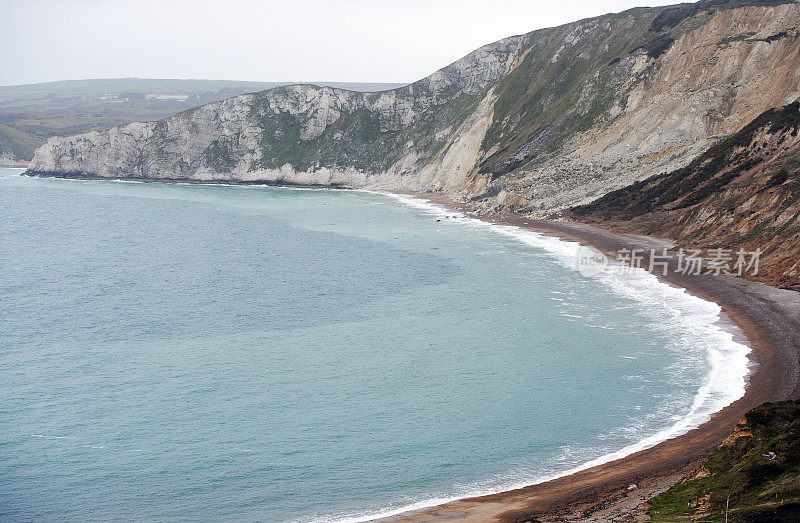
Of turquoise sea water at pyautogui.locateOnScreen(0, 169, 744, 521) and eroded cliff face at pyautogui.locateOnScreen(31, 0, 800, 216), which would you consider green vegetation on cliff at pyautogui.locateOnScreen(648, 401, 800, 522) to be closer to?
turquoise sea water at pyautogui.locateOnScreen(0, 169, 744, 521)

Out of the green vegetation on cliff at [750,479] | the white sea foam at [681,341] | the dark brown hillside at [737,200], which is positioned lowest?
the white sea foam at [681,341]

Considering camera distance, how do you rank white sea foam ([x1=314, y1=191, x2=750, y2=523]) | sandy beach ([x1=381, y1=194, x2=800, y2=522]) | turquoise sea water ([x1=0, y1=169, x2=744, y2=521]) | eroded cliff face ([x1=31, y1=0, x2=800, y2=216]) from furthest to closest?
1. eroded cliff face ([x1=31, y1=0, x2=800, y2=216])
2. turquoise sea water ([x1=0, y1=169, x2=744, y2=521])
3. white sea foam ([x1=314, y1=191, x2=750, y2=523])
4. sandy beach ([x1=381, y1=194, x2=800, y2=522])

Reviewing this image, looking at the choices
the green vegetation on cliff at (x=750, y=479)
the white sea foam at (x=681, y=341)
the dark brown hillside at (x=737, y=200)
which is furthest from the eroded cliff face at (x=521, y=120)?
the green vegetation on cliff at (x=750, y=479)

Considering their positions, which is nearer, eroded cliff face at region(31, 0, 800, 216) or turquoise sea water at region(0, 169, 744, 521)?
turquoise sea water at region(0, 169, 744, 521)

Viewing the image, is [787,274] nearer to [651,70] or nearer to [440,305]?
[440,305]

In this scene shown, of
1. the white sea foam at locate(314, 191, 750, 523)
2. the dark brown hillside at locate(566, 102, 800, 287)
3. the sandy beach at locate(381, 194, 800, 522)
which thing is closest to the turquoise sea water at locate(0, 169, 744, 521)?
the white sea foam at locate(314, 191, 750, 523)

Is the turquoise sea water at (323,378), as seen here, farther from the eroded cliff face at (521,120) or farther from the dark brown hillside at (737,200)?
the eroded cliff face at (521,120)
